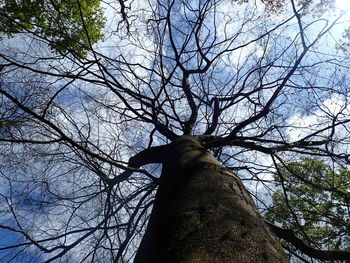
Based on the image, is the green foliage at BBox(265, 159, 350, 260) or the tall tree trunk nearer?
the tall tree trunk

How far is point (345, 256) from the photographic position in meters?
1.87

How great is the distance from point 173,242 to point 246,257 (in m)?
0.23

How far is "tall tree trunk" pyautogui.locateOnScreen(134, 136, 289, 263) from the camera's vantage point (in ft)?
2.23

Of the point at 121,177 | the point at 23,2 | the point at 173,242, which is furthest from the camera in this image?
the point at 23,2

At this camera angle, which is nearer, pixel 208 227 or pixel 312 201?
pixel 208 227

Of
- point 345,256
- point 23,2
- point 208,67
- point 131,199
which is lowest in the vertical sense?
point 345,256

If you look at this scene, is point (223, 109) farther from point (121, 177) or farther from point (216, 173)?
point (216, 173)

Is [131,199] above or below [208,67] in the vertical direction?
below

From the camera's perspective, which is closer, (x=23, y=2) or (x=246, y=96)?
(x=246, y=96)

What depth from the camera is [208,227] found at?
0.80 meters

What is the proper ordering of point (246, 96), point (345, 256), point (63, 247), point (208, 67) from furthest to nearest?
point (208, 67), point (246, 96), point (63, 247), point (345, 256)

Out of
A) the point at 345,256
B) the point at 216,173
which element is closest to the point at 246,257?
the point at 216,173

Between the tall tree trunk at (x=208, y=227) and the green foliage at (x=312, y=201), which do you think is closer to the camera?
the tall tree trunk at (x=208, y=227)

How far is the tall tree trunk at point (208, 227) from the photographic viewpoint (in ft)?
2.23
